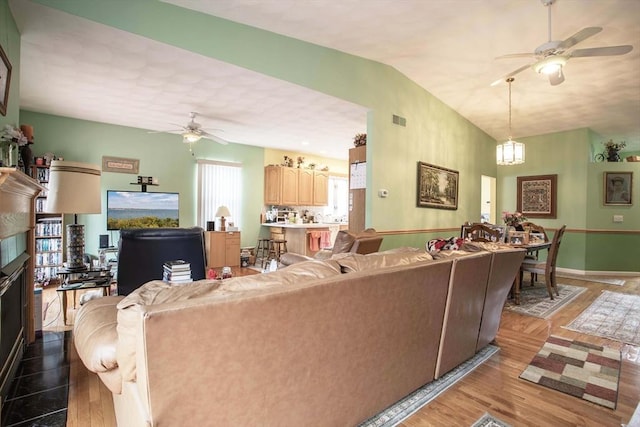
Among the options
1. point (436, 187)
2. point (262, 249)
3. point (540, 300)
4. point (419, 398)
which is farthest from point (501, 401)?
point (262, 249)

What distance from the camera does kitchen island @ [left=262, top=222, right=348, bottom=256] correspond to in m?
7.12

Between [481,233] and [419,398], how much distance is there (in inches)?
160

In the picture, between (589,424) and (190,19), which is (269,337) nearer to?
(589,424)

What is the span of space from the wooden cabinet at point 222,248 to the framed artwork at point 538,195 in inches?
262

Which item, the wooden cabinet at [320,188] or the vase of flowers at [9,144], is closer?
the vase of flowers at [9,144]

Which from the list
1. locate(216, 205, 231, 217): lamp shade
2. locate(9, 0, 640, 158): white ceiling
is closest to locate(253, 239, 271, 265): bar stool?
locate(216, 205, 231, 217): lamp shade

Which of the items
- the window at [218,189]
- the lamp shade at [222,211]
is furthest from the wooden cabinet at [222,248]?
the window at [218,189]

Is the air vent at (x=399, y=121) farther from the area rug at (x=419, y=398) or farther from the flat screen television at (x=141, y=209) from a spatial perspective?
the flat screen television at (x=141, y=209)

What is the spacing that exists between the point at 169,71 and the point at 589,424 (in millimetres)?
4683

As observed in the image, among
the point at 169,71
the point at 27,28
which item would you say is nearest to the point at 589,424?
the point at 169,71

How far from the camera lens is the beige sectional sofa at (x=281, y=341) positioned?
1.06 metres

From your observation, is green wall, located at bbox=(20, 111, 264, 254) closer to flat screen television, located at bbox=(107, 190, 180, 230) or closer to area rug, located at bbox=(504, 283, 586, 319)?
flat screen television, located at bbox=(107, 190, 180, 230)

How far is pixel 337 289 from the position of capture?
1.44 m

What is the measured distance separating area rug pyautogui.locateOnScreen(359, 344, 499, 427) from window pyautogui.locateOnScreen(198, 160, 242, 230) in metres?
5.90
